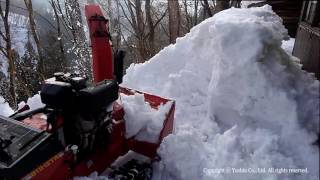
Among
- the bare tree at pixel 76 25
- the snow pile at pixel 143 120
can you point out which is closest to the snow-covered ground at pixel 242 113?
the snow pile at pixel 143 120

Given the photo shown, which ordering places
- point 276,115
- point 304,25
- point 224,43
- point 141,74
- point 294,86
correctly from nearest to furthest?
point 294,86
point 276,115
point 224,43
point 304,25
point 141,74

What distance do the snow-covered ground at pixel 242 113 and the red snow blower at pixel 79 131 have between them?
0.95 feet

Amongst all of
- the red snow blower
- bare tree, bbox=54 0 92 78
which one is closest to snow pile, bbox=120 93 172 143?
the red snow blower

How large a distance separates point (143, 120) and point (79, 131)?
1.00 metres

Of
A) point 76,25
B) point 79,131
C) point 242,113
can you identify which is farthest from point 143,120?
point 76,25

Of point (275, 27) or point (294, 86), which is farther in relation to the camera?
point (275, 27)

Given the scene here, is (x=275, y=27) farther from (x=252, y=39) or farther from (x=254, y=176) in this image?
(x=254, y=176)

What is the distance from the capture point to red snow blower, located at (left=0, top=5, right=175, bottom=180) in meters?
3.00

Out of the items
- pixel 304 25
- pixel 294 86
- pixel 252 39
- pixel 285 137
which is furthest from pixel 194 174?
pixel 304 25

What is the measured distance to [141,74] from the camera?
21.9ft

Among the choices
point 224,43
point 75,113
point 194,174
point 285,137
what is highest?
point 224,43

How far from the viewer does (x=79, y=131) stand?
3566 mm

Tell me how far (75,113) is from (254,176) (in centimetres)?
194

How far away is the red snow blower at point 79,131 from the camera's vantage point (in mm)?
3004
